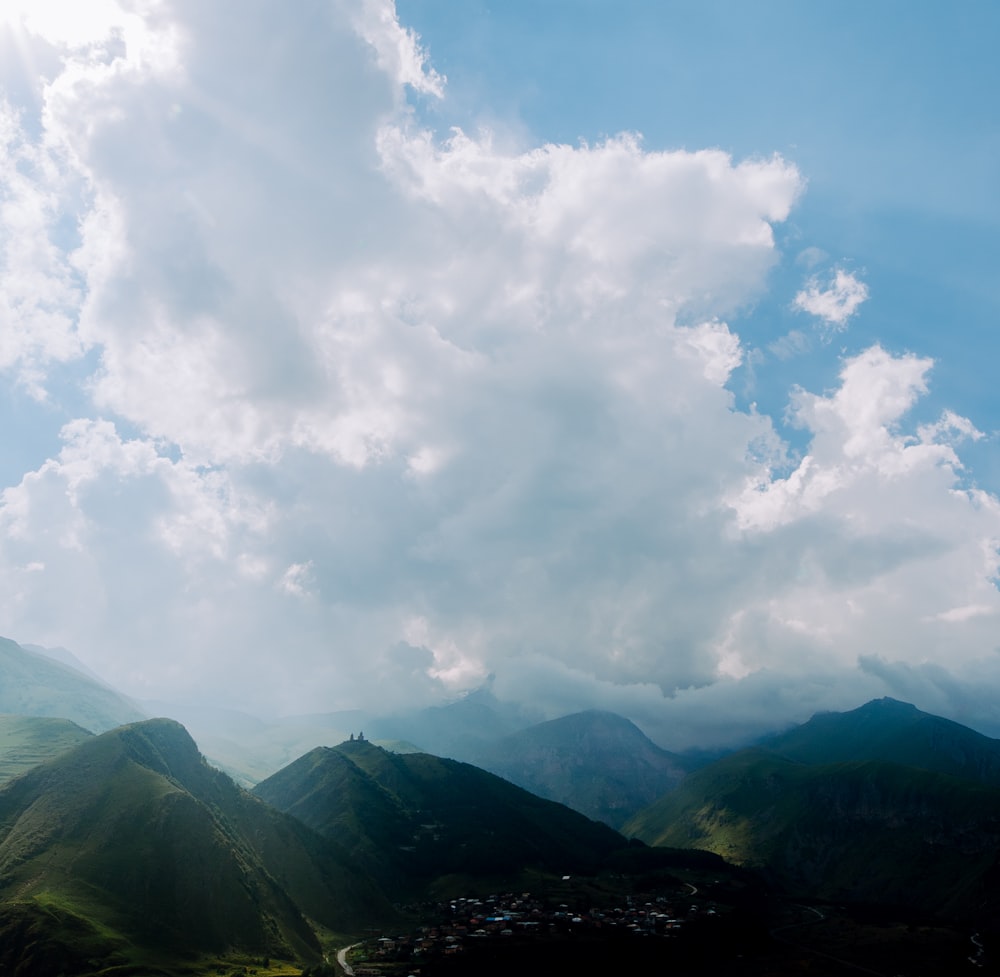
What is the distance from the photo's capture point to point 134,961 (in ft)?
Result: 522

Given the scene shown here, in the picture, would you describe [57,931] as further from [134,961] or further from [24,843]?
[24,843]

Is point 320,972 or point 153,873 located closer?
point 320,972

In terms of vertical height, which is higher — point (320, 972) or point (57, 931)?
point (57, 931)

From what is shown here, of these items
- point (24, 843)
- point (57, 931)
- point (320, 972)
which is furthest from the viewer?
point (24, 843)

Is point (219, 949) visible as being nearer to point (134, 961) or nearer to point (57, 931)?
point (134, 961)

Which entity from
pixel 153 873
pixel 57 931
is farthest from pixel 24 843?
pixel 57 931

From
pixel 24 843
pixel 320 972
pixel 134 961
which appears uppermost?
pixel 24 843

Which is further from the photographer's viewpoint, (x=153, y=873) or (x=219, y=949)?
(x=153, y=873)

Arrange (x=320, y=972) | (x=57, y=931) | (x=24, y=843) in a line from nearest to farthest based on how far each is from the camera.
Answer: (x=57, y=931)
(x=320, y=972)
(x=24, y=843)

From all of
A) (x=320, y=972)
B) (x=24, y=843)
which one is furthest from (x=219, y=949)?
(x=24, y=843)

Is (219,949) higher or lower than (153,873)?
lower

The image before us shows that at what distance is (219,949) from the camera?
18375 cm

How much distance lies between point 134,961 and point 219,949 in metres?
29.6

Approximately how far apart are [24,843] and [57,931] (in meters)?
51.6
